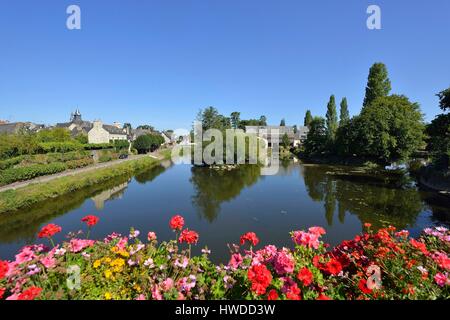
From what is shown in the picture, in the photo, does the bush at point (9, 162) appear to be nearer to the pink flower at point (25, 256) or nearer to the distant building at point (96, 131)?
the pink flower at point (25, 256)

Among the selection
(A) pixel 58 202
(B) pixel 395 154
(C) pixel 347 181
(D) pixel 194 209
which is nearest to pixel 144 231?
(D) pixel 194 209

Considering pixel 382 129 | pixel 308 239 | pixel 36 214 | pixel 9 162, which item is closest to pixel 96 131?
pixel 9 162

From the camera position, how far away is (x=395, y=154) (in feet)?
105

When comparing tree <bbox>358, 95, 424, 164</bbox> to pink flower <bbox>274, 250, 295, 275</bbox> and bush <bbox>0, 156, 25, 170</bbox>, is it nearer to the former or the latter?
pink flower <bbox>274, 250, 295, 275</bbox>

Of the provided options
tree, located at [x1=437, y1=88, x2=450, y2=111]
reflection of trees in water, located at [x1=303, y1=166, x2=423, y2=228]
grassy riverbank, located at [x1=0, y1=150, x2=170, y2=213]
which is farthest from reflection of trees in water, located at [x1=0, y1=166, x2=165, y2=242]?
tree, located at [x1=437, y1=88, x2=450, y2=111]

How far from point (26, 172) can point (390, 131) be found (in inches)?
1595

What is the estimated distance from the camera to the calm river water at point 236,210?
1112cm

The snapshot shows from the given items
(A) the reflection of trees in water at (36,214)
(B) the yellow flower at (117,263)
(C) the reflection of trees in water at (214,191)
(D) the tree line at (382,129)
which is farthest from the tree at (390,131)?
(B) the yellow flower at (117,263)

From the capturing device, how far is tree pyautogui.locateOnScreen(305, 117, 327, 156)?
48.2 meters

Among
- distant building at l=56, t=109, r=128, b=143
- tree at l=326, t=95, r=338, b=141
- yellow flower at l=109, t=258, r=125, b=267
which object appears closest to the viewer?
yellow flower at l=109, t=258, r=125, b=267

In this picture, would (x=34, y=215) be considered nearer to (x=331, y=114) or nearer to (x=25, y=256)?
(x=25, y=256)

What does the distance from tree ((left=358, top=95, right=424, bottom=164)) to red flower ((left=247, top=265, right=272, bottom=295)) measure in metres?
33.7
